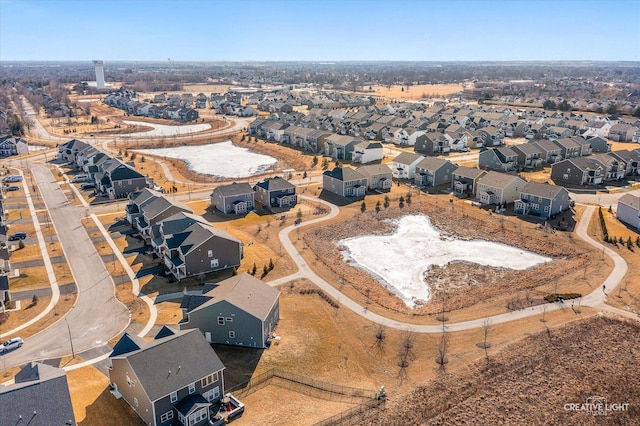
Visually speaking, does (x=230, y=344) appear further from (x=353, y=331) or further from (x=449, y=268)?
(x=449, y=268)

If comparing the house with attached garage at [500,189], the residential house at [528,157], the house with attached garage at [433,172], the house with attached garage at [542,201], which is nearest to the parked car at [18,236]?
the house with attached garage at [433,172]

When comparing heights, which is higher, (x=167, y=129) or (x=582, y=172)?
(x=167, y=129)

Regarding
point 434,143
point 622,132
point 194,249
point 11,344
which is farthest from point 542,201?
point 622,132

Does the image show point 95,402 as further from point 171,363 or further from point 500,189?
point 500,189

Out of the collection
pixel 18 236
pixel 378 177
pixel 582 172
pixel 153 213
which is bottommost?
pixel 18 236

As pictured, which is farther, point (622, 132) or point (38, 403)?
point (622, 132)

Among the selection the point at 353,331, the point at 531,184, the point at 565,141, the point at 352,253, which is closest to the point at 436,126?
the point at 565,141
